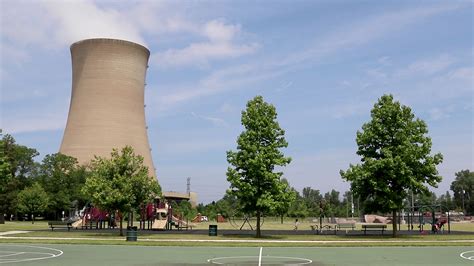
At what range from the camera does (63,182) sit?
7181 cm

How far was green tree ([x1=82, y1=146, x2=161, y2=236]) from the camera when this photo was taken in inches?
1233

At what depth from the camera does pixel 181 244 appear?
24.1 m

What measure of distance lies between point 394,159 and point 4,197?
5317cm

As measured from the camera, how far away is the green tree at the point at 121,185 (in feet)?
103

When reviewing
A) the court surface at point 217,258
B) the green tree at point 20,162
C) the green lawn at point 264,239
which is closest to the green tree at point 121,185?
the green lawn at point 264,239

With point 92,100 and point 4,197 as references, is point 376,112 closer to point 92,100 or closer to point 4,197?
point 92,100

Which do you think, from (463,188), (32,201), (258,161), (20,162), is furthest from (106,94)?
(463,188)

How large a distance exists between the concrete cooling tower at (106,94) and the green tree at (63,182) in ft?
20.4

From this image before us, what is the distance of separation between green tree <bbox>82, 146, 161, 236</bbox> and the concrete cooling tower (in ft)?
96.5

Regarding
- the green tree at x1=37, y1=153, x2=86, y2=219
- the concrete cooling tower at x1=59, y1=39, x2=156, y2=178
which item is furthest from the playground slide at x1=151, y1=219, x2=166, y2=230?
the green tree at x1=37, y1=153, x2=86, y2=219

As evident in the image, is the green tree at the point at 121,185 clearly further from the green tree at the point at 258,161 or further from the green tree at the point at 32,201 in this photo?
the green tree at the point at 32,201

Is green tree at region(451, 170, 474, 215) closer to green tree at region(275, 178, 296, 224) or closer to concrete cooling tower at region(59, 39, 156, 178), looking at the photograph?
concrete cooling tower at region(59, 39, 156, 178)

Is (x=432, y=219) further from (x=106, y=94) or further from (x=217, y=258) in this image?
(x=106, y=94)

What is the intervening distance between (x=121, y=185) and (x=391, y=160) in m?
16.3
